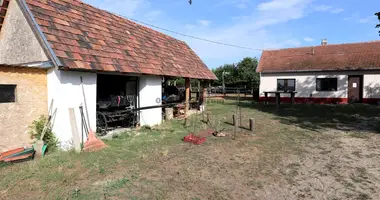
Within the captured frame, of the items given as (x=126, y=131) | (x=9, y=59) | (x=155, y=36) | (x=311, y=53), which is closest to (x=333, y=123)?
(x=126, y=131)

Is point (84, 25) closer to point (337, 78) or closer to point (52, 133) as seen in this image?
point (52, 133)

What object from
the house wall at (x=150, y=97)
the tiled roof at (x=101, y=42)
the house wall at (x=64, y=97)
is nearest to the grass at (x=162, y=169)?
the house wall at (x=64, y=97)

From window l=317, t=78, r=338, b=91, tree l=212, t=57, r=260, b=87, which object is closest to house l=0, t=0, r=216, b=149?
window l=317, t=78, r=338, b=91

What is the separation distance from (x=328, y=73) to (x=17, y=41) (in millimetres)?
21097

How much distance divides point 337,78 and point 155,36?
1558 cm

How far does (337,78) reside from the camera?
1988 cm

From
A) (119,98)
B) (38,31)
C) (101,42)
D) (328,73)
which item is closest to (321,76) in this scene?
(328,73)

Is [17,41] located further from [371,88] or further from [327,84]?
[371,88]

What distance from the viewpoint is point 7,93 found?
18.0ft

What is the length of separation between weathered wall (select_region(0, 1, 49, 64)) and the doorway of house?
70.5 ft

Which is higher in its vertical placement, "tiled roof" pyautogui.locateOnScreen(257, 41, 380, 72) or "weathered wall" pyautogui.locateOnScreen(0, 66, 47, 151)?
"tiled roof" pyautogui.locateOnScreen(257, 41, 380, 72)

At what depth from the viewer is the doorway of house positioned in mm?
19359

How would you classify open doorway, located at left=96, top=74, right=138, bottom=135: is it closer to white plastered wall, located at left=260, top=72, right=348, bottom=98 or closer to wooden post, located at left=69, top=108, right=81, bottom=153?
wooden post, located at left=69, top=108, right=81, bottom=153

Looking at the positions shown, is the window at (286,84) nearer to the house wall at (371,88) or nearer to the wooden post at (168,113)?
the house wall at (371,88)
